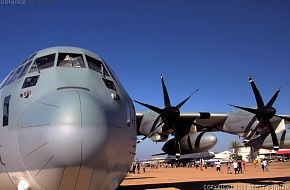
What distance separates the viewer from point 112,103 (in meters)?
5.72

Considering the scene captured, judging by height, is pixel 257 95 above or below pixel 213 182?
above

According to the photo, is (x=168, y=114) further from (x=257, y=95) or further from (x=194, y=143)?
(x=257, y=95)

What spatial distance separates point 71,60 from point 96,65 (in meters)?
0.61

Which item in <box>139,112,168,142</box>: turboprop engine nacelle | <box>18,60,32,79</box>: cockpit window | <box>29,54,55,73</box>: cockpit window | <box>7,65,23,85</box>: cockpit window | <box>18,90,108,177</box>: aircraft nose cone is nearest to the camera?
<box>18,90,108,177</box>: aircraft nose cone

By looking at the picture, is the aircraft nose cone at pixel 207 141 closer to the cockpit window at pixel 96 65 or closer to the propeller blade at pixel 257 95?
the propeller blade at pixel 257 95

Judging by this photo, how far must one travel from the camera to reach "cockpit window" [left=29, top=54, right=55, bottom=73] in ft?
22.6

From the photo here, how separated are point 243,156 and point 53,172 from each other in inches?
4307

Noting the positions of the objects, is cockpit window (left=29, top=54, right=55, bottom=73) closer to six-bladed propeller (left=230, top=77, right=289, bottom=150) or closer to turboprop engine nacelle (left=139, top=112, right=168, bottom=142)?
turboprop engine nacelle (left=139, top=112, right=168, bottom=142)

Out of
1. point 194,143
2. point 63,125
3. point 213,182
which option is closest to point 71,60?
point 63,125

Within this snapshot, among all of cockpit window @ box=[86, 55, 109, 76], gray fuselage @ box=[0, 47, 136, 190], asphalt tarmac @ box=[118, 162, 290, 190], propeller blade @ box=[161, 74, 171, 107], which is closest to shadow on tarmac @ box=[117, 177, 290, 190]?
asphalt tarmac @ box=[118, 162, 290, 190]

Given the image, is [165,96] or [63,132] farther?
[165,96]

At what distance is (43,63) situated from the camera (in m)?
7.10

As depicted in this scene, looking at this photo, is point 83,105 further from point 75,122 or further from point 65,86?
point 65,86

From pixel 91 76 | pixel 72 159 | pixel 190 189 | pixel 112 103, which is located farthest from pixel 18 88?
pixel 190 189
